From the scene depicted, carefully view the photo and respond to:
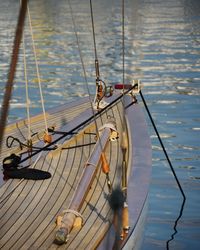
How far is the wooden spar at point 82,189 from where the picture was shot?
9238 millimetres

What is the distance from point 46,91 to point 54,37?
53.6ft

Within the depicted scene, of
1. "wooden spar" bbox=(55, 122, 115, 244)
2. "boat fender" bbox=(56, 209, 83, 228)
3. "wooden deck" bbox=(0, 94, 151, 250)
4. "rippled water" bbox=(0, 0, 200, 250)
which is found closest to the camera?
"wooden spar" bbox=(55, 122, 115, 244)

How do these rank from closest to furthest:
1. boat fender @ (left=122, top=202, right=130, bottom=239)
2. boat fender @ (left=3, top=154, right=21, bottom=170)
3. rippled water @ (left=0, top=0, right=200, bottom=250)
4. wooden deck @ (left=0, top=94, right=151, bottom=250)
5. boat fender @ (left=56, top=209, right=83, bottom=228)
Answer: wooden deck @ (left=0, top=94, right=151, bottom=250)
boat fender @ (left=56, top=209, right=83, bottom=228)
boat fender @ (left=122, top=202, right=130, bottom=239)
boat fender @ (left=3, top=154, right=21, bottom=170)
rippled water @ (left=0, top=0, right=200, bottom=250)

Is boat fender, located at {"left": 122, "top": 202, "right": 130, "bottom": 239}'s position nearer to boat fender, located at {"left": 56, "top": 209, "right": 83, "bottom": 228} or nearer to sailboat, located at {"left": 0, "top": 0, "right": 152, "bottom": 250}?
sailboat, located at {"left": 0, "top": 0, "right": 152, "bottom": 250}

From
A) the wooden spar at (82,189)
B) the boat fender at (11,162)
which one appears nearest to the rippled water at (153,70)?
the wooden spar at (82,189)

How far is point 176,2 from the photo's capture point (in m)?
67.7

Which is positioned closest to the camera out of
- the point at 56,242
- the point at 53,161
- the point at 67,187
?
the point at 56,242

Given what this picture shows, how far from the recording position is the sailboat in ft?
31.0

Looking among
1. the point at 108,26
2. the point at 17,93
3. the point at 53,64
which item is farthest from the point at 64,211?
the point at 108,26

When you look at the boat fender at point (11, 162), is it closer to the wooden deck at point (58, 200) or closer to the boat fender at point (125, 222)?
the wooden deck at point (58, 200)

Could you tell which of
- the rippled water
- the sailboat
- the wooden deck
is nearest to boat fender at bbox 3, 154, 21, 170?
the sailboat

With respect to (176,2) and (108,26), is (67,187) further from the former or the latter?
(176,2)

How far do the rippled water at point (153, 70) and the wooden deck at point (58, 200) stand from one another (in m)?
2.42

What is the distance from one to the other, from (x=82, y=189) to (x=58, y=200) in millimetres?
480
